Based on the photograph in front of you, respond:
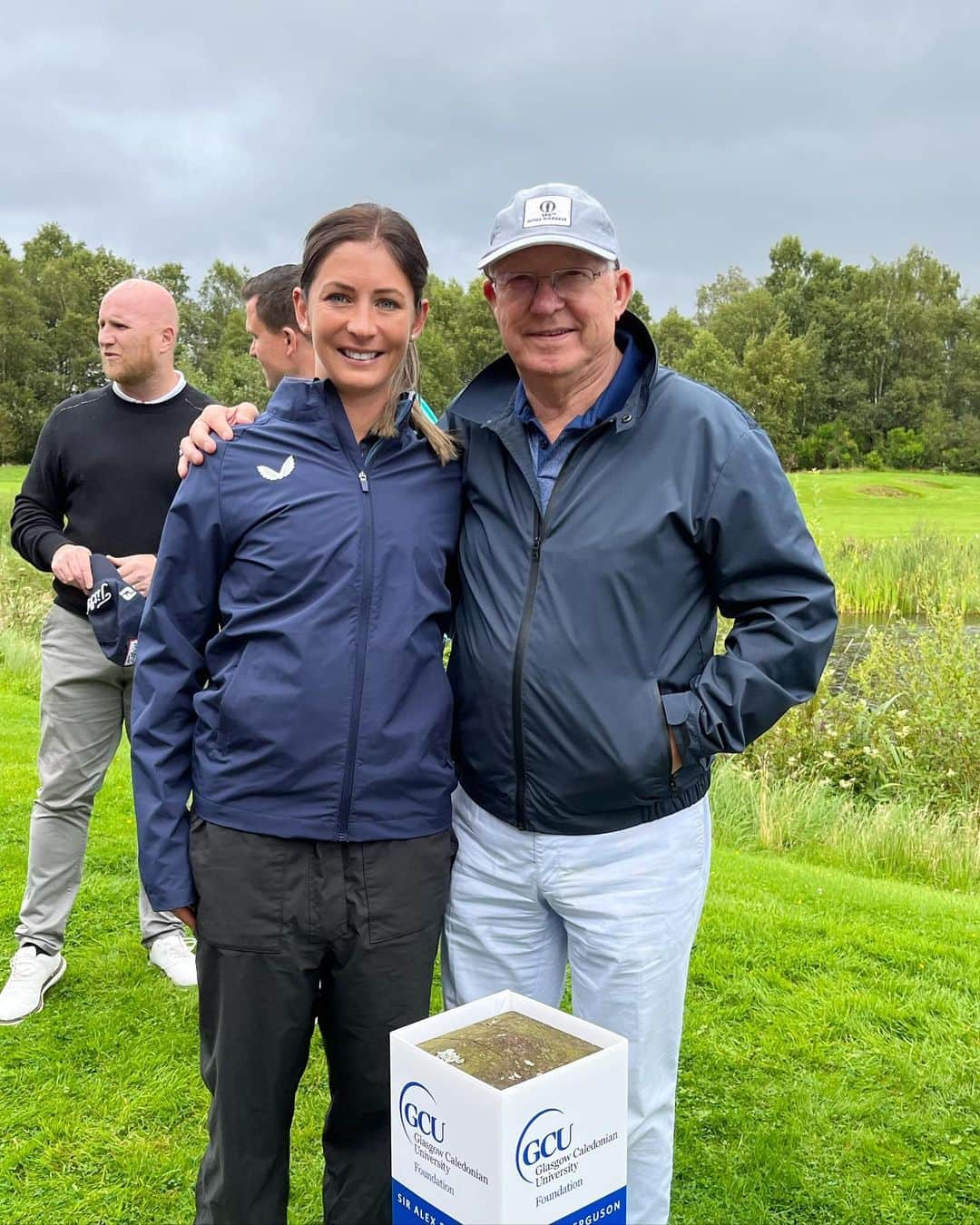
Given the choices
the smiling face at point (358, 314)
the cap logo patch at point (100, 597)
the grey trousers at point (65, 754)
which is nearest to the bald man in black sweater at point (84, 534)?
the grey trousers at point (65, 754)

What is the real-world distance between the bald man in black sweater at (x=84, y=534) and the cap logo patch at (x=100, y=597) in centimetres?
32

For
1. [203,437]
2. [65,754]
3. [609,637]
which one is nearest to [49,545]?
[65,754]

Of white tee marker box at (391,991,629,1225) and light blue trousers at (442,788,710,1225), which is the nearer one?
white tee marker box at (391,991,629,1225)

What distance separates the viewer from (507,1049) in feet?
6.24

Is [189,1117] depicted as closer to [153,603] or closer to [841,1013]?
[153,603]

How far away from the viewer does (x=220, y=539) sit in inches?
95.7

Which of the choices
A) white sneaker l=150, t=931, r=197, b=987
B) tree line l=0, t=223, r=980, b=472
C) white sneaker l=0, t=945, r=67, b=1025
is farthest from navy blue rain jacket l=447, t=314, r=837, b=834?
tree line l=0, t=223, r=980, b=472

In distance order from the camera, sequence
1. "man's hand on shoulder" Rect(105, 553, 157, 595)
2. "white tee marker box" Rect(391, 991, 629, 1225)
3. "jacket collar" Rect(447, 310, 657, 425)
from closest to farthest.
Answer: "white tee marker box" Rect(391, 991, 629, 1225) < "jacket collar" Rect(447, 310, 657, 425) < "man's hand on shoulder" Rect(105, 553, 157, 595)

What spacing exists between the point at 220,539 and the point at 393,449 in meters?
0.45

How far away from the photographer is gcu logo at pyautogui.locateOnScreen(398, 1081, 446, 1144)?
1792 millimetres

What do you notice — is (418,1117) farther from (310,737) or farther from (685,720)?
(685,720)

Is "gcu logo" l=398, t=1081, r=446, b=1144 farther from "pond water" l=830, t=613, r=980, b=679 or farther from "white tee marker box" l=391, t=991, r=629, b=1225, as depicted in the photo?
"pond water" l=830, t=613, r=980, b=679

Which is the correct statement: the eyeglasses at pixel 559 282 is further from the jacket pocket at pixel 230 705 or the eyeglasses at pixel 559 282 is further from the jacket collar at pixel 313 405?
the jacket pocket at pixel 230 705

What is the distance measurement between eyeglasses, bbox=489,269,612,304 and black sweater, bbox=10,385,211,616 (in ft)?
→ 6.51
